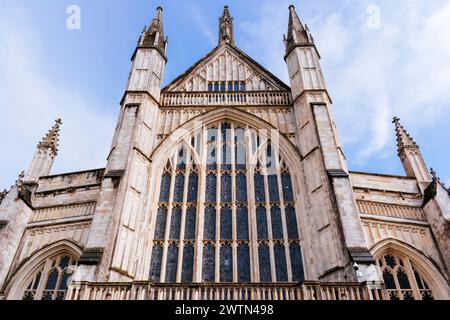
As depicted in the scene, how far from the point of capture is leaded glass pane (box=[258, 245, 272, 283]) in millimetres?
10755

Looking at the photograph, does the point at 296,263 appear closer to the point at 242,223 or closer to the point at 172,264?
the point at 242,223

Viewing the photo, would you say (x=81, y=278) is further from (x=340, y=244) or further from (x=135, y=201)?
(x=340, y=244)

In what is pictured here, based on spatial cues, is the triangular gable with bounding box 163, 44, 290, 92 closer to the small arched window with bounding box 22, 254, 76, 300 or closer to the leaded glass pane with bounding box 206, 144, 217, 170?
the leaded glass pane with bounding box 206, 144, 217, 170

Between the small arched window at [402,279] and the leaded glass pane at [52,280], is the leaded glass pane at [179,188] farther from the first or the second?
the small arched window at [402,279]

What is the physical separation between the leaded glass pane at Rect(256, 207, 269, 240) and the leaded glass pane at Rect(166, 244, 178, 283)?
2.56 m

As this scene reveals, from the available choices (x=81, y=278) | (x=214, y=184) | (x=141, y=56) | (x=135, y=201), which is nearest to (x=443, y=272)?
(x=214, y=184)

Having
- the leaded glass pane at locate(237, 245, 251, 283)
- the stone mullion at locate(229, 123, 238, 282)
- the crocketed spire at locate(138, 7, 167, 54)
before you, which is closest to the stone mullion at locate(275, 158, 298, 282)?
the leaded glass pane at locate(237, 245, 251, 283)

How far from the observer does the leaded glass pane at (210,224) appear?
11719 millimetres

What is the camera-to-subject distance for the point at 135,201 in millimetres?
11750

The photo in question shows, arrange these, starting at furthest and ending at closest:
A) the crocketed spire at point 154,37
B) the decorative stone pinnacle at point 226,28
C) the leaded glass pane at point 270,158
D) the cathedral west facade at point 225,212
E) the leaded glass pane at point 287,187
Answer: the decorative stone pinnacle at point 226,28 < the crocketed spire at point 154,37 < the leaded glass pane at point 270,158 < the leaded glass pane at point 287,187 < the cathedral west facade at point 225,212

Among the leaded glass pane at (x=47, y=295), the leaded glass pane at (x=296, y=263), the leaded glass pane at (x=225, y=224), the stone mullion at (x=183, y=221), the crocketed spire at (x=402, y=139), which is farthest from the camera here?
the crocketed spire at (x=402, y=139)

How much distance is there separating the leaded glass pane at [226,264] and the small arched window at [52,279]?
4399mm

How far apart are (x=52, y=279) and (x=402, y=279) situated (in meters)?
10.4

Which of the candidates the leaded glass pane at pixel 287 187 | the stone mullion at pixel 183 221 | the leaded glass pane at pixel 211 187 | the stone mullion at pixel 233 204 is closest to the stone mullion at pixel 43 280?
the stone mullion at pixel 183 221
